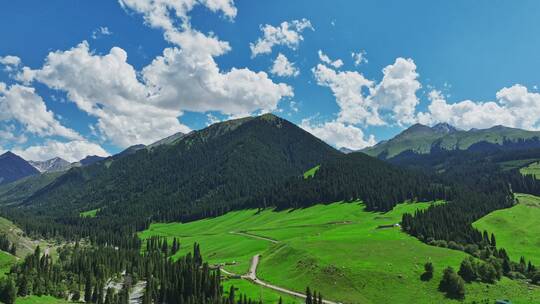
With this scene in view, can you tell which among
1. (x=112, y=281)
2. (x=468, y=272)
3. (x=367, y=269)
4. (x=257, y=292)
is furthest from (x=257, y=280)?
(x=112, y=281)

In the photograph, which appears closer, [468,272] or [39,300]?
[468,272]

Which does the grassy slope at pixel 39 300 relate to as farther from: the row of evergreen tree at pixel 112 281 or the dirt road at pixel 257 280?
the dirt road at pixel 257 280

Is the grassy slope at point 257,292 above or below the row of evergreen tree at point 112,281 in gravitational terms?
below

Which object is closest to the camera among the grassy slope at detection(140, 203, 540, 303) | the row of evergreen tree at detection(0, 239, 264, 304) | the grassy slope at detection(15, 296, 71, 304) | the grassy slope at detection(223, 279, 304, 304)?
the grassy slope at detection(223, 279, 304, 304)

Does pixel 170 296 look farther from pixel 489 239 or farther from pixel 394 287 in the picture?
pixel 489 239

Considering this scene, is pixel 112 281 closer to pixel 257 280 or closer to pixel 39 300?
pixel 39 300

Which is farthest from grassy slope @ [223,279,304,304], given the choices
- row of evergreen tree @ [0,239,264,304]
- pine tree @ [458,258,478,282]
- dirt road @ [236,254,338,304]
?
pine tree @ [458,258,478,282]

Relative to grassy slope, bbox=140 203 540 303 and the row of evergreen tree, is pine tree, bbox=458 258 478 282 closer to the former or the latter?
grassy slope, bbox=140 203 540 303

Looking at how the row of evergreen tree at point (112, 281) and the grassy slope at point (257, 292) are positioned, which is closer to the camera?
the grassy slope at point (257, 292)

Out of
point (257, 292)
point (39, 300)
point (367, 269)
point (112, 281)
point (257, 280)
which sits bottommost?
point (257, 292)

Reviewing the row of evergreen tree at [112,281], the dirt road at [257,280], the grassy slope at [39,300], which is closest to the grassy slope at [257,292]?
the dirt road at [257,280]

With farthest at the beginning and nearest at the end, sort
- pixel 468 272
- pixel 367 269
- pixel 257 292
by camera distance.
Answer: pixel 367 269
pixel 257 292
pixel 468 272

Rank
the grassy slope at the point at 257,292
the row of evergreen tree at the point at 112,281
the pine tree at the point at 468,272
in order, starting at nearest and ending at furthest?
the grassy slope at the point at 257,292 < the pine tree at the point at 468,272 < the row of evergreen tree at the point at 112,281

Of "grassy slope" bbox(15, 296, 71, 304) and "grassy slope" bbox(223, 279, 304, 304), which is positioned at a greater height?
"grassy slope" bbox(15, 296, 71, 304)
